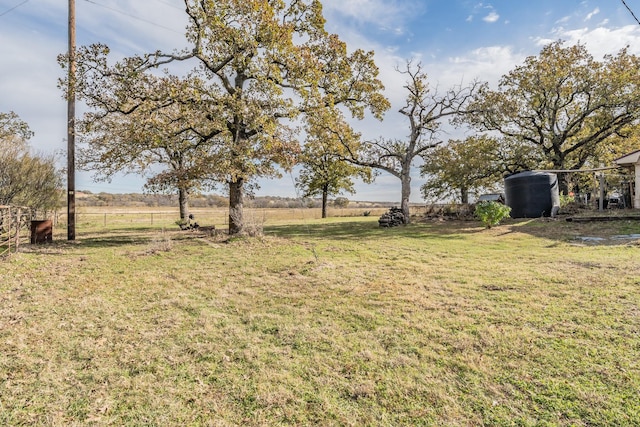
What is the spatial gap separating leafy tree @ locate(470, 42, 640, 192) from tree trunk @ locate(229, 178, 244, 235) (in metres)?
13.1

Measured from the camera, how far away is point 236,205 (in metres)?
12.0

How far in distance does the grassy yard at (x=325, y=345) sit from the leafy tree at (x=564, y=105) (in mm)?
14251

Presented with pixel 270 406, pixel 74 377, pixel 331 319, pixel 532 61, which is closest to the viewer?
pixel 270 406

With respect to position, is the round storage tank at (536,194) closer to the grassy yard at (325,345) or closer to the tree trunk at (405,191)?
the tree trunk at (405,191)

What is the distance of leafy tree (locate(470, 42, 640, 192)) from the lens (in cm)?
1622

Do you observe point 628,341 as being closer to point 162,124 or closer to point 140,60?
point 162,124

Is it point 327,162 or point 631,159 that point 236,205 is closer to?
point 327,162

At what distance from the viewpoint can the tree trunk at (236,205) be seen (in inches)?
462

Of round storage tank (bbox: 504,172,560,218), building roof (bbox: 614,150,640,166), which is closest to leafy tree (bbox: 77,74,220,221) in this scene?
round storage tank (bbox: 504,172,560,218)

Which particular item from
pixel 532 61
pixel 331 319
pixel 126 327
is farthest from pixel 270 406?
pixel 532 61

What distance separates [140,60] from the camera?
10.0 m

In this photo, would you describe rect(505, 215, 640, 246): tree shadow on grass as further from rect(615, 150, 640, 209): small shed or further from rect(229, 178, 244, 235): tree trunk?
rect(229, 178, 244, 235): tree trunk

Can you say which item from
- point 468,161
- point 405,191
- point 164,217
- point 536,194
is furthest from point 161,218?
point 536,194

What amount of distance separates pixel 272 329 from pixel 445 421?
215cm
